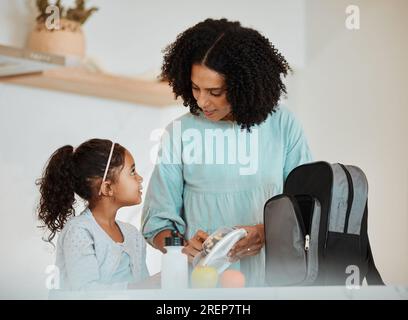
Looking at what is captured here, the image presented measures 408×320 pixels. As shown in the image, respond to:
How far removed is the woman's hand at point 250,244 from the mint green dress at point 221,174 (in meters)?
0.03

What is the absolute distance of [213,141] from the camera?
6.12 ft

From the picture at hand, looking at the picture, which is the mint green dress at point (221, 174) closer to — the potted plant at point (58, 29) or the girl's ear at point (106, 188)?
the girl's ear at point (106, 188)

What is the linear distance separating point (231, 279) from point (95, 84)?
66cm

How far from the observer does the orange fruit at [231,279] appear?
5.57ft

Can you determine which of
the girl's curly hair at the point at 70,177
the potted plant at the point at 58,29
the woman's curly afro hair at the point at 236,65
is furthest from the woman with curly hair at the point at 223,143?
the potted plant at the point at 58,29

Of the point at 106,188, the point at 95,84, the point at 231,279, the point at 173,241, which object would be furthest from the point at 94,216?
the point at 95,84

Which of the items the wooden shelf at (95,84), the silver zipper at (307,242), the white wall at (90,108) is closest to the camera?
the silver zipper at (307,242)

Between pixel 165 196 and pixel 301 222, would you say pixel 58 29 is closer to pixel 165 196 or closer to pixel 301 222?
pixel 165 196

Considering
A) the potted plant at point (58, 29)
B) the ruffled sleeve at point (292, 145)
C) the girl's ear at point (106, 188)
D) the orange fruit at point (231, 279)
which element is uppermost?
the potted plant at point (58, 29)

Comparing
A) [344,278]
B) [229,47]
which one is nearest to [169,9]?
[229,47]

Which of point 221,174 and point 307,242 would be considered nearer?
point 307,242

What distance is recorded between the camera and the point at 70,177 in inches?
70.8

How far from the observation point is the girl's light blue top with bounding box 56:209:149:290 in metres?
1.70
